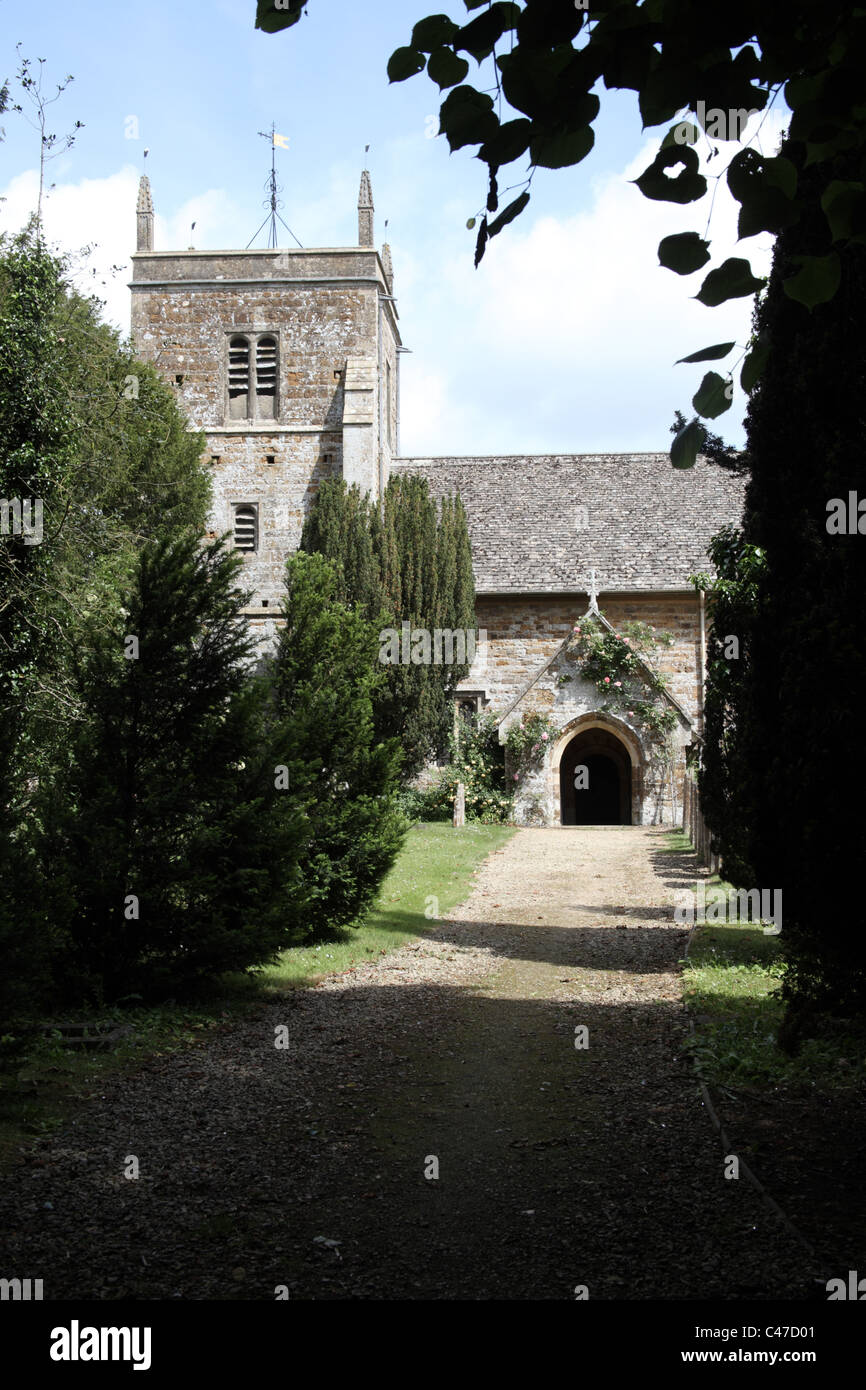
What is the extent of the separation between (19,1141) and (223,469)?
2326cm

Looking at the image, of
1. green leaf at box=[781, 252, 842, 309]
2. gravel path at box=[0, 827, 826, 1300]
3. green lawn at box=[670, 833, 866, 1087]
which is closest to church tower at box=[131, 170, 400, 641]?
green lawn at box=[670, 833, 866, 1087]

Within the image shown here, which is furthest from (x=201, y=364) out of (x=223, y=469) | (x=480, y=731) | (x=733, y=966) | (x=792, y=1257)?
(x=792, y=1257)

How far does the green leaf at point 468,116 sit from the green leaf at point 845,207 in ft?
3.34

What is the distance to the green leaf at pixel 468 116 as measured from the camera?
3.26 meters

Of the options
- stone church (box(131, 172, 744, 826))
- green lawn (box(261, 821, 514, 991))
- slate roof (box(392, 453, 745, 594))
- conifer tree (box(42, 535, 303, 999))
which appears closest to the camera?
conifer tree (box(42, 535, 303, 999))

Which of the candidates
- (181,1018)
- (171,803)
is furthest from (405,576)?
(181,1018)

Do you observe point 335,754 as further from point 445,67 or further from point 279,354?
point 279,354

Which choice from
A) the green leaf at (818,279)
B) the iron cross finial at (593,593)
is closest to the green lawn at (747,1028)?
the green leaf at (818,279)

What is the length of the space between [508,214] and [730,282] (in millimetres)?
694

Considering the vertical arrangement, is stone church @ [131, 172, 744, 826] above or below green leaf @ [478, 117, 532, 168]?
above

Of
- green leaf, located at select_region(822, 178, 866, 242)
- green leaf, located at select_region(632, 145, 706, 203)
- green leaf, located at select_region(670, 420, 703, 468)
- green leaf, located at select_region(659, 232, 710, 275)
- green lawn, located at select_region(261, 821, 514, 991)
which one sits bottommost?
green lawn, located at select_region(261, 821, 514, 991)

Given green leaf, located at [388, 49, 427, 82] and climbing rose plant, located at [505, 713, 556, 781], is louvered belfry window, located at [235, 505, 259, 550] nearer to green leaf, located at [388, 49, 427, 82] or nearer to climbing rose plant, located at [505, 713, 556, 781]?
climbing rose plant, located at [505, 713, 556, 781]

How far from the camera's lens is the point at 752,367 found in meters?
3.45

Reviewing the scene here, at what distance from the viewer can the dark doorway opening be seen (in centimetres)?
2730
